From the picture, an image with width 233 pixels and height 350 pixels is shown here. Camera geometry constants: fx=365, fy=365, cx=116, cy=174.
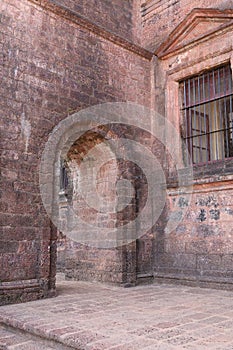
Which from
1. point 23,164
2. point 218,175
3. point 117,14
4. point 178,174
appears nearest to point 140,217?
point 178,174

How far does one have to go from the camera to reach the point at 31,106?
17.9 ft

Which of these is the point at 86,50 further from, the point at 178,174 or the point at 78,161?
the point at 178,174

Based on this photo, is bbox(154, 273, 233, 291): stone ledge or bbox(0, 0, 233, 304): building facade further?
bbox(154, 273, 233, 291): stone ledge

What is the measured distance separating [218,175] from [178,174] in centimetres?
88

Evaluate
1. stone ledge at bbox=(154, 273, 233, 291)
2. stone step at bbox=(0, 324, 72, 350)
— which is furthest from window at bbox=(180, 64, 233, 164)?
stone step at bbox=(0, 324, 72, 350)

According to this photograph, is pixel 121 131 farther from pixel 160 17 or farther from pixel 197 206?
pixel 160 17

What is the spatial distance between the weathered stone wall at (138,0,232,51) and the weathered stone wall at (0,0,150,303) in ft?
6.06

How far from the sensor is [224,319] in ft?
12.5

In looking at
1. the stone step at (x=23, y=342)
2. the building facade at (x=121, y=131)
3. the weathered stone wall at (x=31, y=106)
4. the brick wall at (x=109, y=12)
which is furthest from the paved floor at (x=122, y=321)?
the brick wall at (x=109, y=12)

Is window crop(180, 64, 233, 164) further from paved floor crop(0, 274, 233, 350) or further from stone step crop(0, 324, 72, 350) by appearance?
stone step crop(0, 324, 72, 350)

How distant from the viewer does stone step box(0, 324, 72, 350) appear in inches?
132

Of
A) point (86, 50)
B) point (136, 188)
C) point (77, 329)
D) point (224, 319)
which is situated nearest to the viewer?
point (77, 329)

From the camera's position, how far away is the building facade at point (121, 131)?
5199mm

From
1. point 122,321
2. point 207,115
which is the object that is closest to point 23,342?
point 122,321
